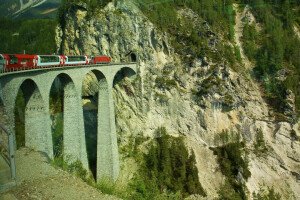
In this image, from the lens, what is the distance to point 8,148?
358 inches

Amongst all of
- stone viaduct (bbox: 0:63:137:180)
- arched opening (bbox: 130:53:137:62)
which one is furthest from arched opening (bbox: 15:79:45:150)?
arched opening (bbox: 130:53:137:62)

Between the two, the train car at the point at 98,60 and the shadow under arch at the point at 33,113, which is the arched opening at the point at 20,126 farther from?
the train car at the point at 98,60

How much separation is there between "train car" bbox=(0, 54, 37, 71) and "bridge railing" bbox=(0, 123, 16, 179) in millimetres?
7173

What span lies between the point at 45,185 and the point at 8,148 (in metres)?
3.50

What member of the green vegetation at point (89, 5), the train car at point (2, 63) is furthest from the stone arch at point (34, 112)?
the green vegetation at point (89, 5)

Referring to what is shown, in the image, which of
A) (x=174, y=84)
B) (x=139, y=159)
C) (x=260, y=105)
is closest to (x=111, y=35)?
(x=174, y=84)

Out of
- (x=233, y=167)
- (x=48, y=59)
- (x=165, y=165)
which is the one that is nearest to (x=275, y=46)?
(x=233, y=167)

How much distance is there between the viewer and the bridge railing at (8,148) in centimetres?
887

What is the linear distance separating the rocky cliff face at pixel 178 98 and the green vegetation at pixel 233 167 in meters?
1.09

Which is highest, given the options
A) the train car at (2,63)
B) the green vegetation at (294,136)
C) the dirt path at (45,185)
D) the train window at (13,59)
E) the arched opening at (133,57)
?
the arched opening at (133,57)

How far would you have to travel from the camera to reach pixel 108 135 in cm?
2869

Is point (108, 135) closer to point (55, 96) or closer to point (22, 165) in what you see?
point (55, 96)

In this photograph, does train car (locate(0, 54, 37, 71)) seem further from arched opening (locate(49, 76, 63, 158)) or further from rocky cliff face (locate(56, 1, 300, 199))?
rocky cliff face (locate(56, 1, 300, 199))

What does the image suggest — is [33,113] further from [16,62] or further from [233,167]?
[233,167]
